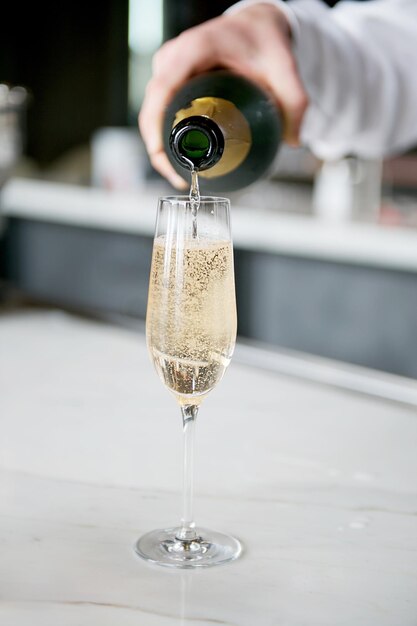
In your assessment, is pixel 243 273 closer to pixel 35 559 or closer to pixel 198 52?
pixel 198 52

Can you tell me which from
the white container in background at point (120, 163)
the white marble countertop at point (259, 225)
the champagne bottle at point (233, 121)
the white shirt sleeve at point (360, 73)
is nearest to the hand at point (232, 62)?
the champagne bottle at point (233, 121)

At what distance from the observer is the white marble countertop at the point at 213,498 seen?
29.9 inches

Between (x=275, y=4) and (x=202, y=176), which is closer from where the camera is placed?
(x=202, y=176)

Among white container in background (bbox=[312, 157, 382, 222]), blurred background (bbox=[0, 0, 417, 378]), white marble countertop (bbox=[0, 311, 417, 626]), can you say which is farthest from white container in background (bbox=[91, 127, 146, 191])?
white marble countertop (bbox=[0, 311, 417, 626])

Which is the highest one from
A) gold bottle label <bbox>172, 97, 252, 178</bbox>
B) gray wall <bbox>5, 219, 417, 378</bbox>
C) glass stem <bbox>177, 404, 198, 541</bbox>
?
gray wall <bbox>5, 219, 417, 378</bbox>

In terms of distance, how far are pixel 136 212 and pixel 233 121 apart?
1.77 m

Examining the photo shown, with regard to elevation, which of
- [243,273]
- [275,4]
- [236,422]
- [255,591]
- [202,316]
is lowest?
[255,591]

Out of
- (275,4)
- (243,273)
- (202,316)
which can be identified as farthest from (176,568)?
(243,273)

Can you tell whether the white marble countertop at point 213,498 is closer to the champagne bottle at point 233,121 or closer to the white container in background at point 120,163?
Result: the champagne bottle at point 233,121

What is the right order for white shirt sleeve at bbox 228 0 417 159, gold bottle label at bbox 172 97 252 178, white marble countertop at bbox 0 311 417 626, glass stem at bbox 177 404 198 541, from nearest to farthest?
white marble countertop at bbox 0 311 417 626 → glass stem at bbox 177 404 198 541 → gold bottle label at bbox 172 97 252 178 → white shirt sleeve at bbox 228 0 417 159

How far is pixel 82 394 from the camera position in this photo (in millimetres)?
1376

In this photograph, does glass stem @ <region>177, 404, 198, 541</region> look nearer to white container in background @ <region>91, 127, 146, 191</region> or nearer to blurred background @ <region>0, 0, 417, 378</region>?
blurred background @ <region>0, 0, 417, 378</region>

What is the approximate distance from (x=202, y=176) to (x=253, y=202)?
2291 mm

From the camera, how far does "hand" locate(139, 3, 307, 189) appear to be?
1104mm
